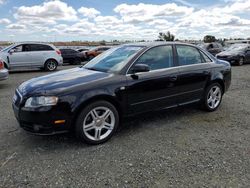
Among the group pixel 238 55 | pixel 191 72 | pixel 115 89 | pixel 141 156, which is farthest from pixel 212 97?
pixel 238 55

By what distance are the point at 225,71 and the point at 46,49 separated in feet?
33.8

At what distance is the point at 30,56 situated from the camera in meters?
13.1

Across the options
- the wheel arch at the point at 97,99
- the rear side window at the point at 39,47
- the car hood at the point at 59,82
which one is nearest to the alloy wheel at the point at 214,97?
the wheel arch at the point at 97,99

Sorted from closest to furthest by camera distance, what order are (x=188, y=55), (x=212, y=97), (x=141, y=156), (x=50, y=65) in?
(x=141, y=156) → (x=188, y=55) → (x=212, y=97) → (x=50, y=65)

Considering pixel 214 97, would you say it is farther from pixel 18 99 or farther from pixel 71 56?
pixel 71 56

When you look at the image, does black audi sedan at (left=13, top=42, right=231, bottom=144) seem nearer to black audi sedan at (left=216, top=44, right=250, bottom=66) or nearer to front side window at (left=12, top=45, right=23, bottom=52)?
front side window at (left=12, top=45, right=23, bottom=52)

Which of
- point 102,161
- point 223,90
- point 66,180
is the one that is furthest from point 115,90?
point 223,90

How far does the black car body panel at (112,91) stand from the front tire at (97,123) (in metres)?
0.10

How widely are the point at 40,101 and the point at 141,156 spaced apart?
161 cm

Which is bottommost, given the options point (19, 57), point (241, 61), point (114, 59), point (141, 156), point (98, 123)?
point (141, 156)

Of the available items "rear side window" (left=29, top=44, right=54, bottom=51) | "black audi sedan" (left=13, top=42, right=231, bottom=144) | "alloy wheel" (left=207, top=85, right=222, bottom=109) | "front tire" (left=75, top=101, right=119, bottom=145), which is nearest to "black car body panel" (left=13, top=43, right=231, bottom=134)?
"black audi sedan" (left=13, top=42, right=231, bottom=144)

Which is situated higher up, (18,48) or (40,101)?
(18,48)

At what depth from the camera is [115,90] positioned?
4062 mm

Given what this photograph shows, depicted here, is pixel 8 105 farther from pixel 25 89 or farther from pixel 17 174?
pixel 17 174
